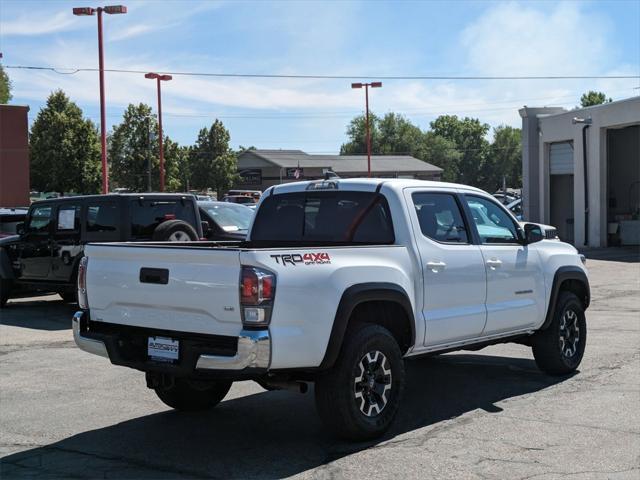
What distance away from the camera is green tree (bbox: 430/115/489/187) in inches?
4525

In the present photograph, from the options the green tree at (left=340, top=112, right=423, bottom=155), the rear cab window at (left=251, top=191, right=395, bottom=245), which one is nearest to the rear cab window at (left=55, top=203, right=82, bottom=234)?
the rear cab window at (left=251, top=191, right=395, bottom=245)

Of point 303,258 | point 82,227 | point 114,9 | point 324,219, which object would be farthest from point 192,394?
point 114,9

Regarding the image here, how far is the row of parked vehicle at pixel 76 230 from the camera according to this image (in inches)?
494

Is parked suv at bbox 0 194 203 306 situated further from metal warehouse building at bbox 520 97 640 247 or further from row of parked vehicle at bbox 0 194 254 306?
metal warehouse building at bbox 520 97 640 247

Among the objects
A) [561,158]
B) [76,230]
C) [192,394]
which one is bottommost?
[192,394]

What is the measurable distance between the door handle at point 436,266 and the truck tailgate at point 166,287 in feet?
6.17

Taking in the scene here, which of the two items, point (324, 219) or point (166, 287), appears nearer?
point (166, 287)

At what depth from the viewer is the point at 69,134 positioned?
2135 inches

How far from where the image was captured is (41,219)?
13227 mm

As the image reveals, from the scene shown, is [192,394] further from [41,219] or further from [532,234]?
[41,219]

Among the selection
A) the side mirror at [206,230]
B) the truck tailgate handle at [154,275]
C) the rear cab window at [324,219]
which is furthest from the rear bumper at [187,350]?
the side mirror at [206,230]

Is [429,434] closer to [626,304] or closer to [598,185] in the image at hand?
[626,304]

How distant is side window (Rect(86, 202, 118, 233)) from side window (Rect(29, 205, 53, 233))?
35.0 inches

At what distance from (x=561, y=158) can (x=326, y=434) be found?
88.1ft
